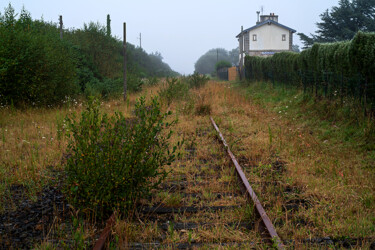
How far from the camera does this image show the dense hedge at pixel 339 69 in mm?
8656

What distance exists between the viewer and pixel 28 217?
3.87 metres

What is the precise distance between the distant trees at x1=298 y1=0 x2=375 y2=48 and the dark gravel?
122ft

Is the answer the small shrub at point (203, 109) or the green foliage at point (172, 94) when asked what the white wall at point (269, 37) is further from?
the small shrub at point (203, 109)

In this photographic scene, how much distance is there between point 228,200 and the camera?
4.38m

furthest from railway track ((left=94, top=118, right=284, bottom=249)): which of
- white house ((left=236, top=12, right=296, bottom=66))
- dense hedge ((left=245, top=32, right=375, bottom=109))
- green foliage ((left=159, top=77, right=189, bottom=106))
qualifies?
white house ((left=236, top=12, right=296, bottom=66))

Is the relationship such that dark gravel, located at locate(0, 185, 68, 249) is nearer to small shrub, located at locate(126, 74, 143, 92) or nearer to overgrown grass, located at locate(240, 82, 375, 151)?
overgrown grass, located at locate(240, 82, 375, 151)

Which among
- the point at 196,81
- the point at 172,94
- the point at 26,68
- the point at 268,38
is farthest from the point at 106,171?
the point at 268,38

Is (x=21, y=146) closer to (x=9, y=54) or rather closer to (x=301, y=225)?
(x=301, y=225)

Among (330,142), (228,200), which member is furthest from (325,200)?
(330,142)

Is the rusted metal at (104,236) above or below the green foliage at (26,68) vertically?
below

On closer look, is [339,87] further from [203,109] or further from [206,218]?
[206,218]

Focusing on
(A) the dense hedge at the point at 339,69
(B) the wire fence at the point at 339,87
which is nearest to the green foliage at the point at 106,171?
(B) the wire fence at the point at 339,87

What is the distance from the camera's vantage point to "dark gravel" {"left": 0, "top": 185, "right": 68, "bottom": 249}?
131 inches

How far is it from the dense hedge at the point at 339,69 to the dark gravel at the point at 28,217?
733cm
